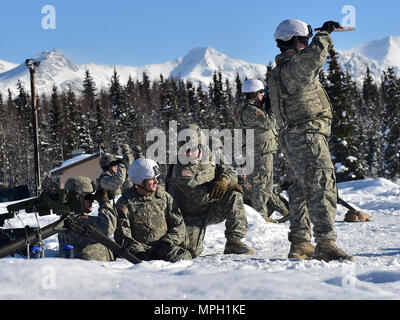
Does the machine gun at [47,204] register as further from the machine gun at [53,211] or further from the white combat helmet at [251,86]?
the white combat helmet at [251,86]

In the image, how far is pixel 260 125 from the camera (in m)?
7.09

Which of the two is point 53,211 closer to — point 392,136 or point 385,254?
point 385,254

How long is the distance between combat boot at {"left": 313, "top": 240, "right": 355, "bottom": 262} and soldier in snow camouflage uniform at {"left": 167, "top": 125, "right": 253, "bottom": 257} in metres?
0.95

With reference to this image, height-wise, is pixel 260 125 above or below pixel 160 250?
above

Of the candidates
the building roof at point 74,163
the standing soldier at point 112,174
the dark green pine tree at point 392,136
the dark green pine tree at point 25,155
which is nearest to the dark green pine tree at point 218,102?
the dark green pine tree at point 392,136

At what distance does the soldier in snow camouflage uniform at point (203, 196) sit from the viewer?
14.9ft

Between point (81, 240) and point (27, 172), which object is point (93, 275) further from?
point (27, 172)

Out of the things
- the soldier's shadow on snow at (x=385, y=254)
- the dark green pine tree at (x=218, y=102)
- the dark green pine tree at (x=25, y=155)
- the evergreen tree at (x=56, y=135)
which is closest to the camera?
the soldier's shadow on snow at (x=385, y=254)

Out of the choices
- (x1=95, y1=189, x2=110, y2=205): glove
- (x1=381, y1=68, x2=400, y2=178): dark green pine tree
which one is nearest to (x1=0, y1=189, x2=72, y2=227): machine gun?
(x1=95, y1=189, x2=110, y2=205): glove

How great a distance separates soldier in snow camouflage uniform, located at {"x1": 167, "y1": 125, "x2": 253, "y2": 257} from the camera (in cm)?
453

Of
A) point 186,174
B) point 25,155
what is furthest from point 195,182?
point 25,155

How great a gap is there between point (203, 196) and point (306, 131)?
4.48 feet

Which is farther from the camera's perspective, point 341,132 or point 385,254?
point 341,132
